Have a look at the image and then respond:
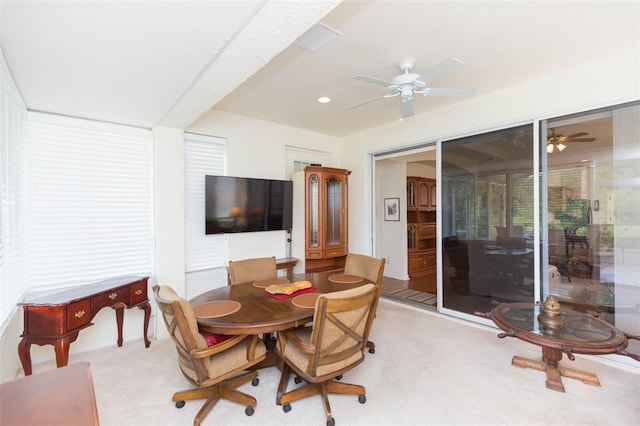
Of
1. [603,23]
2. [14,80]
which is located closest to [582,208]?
[603,23]

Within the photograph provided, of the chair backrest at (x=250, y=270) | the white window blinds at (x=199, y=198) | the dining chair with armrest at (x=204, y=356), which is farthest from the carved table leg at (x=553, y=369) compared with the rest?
the white window blinds at (x=199, y=198)

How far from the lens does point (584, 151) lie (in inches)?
109

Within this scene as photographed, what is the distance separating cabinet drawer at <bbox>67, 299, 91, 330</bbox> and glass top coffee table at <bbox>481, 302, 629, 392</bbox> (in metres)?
3.33

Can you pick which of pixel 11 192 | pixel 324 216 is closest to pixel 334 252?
pixel 324 216

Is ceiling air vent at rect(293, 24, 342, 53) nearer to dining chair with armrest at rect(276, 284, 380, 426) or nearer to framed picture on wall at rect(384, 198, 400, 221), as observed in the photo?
dining chair with armrest at rect(276, 284, 380, 426)

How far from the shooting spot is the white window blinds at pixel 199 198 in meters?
3.61

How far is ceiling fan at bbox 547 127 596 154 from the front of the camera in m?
2.82

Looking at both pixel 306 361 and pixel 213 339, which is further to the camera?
pixel 213 339

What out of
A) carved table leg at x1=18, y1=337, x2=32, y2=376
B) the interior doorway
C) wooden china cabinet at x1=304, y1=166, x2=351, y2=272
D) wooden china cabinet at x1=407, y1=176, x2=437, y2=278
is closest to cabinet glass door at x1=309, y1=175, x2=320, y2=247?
wooden china cabinet at x1=304, y1=166, x2=351, y2=272

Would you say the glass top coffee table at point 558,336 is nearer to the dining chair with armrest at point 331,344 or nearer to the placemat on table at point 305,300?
the dining chair with armrest at point 331,344

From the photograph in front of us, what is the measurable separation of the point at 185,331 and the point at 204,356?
0.62ft

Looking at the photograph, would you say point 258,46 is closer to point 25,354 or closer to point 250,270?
point 250,270

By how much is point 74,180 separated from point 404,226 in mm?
5097

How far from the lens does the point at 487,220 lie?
344 centimetres
